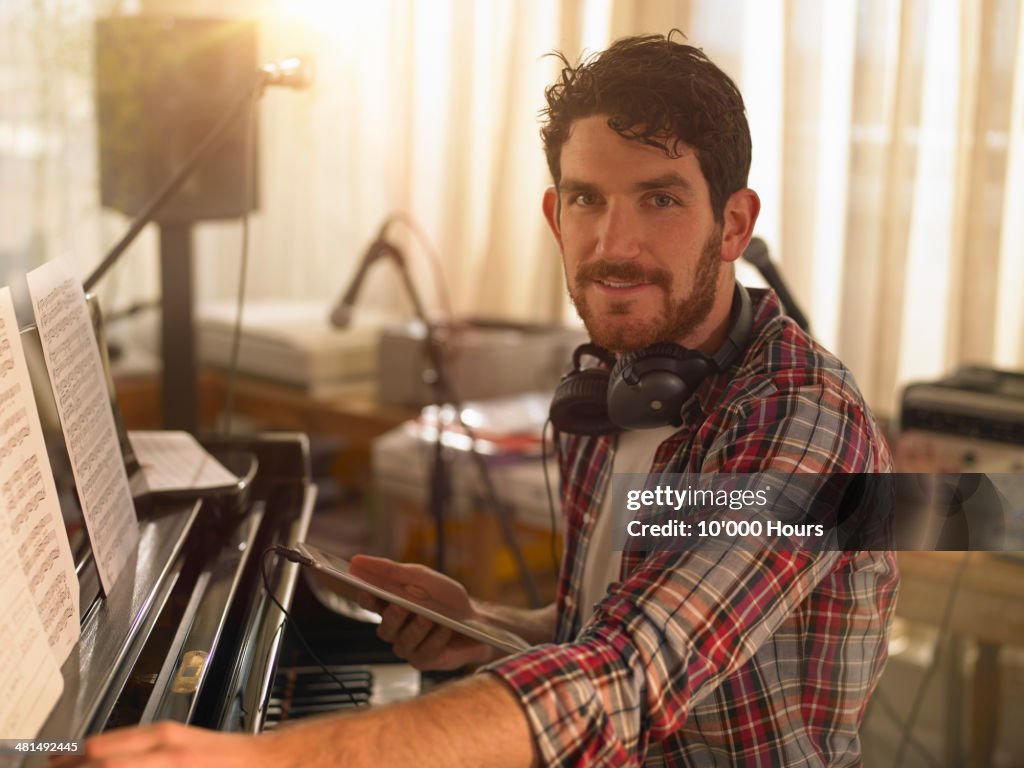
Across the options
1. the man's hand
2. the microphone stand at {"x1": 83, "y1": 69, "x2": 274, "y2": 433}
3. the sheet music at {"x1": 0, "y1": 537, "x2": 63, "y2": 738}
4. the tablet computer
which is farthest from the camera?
the microphone stand at {"x1": 83, "y1": 69, "x2": 274, "y2": 433}

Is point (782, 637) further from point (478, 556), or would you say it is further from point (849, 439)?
point (478, 556)

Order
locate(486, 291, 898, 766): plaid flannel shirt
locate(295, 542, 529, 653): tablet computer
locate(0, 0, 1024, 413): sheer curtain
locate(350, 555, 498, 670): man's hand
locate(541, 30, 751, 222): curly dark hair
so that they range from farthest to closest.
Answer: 1. locate(0, 0, 1024, 413): sheer curtain
2. locate(350, 555, 498, 670): man's hand
3. locate(541, 30, 751, 222): curly dark hair
4. locate(295, 542, 529, 653): tablet computer
5. locate(486, 291, 898, 766): plaid flannel shirt

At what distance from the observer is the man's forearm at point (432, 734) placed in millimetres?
818

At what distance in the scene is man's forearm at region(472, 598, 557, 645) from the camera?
149cm

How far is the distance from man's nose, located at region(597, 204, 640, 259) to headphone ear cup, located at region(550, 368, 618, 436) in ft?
0.60

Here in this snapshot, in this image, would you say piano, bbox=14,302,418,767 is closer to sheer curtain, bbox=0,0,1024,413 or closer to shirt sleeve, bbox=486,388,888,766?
shirt sleeve, bbox=486,388,888,766

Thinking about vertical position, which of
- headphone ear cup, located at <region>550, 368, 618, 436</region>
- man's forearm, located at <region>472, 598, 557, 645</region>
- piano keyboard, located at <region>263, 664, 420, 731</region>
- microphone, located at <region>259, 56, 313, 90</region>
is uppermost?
microphone, located at <region>259, 56, 313, 90</region>

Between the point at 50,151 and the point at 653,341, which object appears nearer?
the point at 653,341

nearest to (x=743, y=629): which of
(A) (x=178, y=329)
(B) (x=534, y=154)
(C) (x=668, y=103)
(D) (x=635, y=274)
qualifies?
Answer: (D) (x=635, y=274)

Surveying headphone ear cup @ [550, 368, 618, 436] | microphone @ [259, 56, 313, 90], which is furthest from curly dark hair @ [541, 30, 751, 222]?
microphone @ [259, 56, 313, 90]

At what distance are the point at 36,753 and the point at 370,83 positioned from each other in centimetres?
277

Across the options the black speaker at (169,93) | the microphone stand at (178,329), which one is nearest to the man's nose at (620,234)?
the black speaker at (169,93)

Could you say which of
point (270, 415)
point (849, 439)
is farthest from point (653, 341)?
point (270, 415)

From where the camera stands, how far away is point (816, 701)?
118cm
